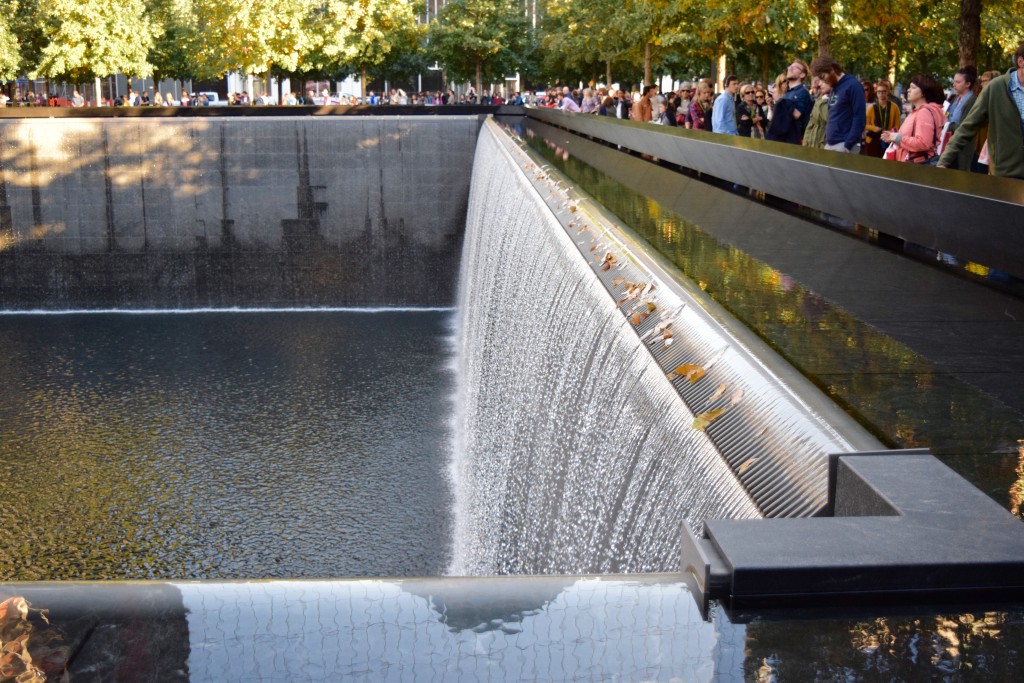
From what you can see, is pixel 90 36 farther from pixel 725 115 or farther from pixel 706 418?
pixel 706 418

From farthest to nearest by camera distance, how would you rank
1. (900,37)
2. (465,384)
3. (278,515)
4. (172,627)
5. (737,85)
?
1. (900,37)
2. (737,85)
3. (465,384)
4. (278,515)
5. (172,627)

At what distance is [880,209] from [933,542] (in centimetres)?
362

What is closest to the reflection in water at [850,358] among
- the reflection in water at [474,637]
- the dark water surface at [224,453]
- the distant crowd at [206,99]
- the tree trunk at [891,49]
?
the reflection in water at [474,637]

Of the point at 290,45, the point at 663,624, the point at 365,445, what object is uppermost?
the point at 290,45

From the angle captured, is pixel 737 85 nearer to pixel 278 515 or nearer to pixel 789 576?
pixel 278 515

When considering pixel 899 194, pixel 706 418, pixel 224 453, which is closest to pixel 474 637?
pixel 706 418

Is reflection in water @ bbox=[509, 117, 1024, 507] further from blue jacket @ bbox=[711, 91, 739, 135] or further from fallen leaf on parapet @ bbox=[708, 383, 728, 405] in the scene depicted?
blue jacket @ bbox=[711, 91, 739, 135]

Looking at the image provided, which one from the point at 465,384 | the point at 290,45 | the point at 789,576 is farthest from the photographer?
the point at 290,45

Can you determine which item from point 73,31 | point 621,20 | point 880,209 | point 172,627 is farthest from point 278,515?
point 73,31

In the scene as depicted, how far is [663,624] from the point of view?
1.83 meters

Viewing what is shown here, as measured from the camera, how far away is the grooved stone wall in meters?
19.5

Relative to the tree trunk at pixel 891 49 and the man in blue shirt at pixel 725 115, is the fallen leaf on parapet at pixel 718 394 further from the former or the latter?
the tree trunk at pixel 891 49

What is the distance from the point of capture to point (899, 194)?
199 inches

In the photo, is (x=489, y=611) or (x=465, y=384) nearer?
(x=489, y=611)
